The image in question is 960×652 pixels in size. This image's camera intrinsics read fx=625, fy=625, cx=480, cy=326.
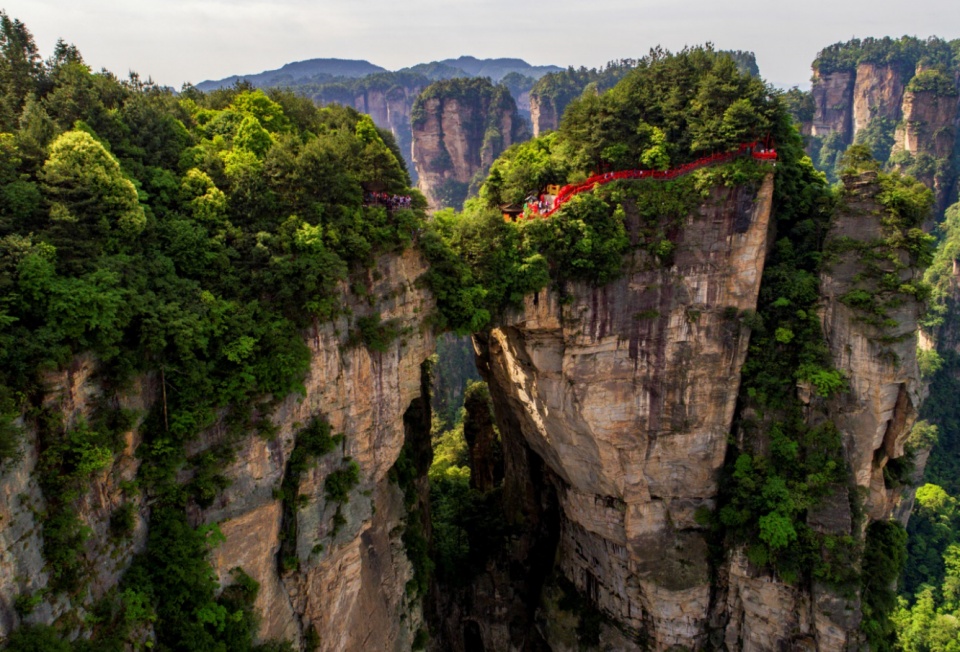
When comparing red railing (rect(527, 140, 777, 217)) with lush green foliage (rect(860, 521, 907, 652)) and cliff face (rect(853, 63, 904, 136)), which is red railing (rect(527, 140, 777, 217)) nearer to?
lush green foliage (rect(860, 521, 907, 652))

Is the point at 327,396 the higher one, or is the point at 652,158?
the point at 652,158

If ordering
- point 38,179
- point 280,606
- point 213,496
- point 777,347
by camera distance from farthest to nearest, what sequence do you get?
point 777,347, point 280,606, point 213,496, point 38,179

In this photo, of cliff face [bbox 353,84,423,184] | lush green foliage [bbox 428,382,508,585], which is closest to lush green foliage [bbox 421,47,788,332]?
lush green foliage [bbox 428,382,508,585]

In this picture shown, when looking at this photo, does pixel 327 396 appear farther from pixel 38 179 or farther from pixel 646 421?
pixel 646 421

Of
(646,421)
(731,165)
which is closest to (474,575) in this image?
(646,421)

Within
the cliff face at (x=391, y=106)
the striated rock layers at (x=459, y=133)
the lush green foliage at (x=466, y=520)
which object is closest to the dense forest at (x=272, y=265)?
the lush green foliage at (x=466, y=520)

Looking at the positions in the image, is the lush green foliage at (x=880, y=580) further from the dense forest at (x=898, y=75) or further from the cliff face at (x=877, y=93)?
the cliff face at (x=877, y=93)

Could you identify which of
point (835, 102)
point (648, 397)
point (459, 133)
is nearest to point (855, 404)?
point (648, 397)
